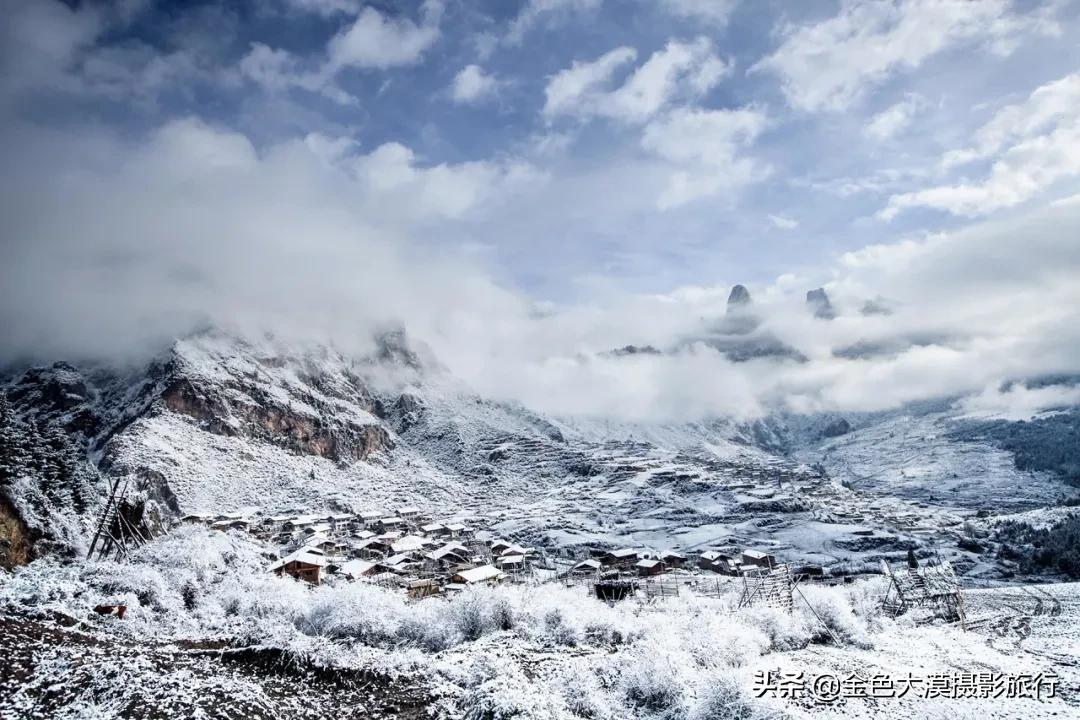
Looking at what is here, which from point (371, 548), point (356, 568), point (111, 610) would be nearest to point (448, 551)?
point (371, 548)

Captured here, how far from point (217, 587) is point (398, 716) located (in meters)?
19.1

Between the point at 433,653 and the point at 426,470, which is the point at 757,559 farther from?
the point at 426,470

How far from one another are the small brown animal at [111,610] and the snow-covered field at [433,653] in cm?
46

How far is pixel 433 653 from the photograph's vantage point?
21.2m

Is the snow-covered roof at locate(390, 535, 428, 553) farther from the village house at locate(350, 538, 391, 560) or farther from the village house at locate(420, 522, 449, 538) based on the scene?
the village house at locate(420, 522, 449, 538)

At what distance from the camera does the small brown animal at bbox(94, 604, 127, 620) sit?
2200 centimetres

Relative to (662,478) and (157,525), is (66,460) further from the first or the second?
(662,478)

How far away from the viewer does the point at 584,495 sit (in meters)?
123

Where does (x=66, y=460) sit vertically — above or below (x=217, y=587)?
above

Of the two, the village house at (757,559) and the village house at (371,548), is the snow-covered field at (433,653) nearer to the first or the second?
the village house at (371,548)

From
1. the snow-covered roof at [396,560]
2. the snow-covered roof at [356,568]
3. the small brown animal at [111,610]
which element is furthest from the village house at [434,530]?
the small brown animal at [111,610]

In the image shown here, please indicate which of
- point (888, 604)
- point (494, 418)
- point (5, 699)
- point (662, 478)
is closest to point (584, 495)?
point (662, 478)

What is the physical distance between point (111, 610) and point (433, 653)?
44.1 feet

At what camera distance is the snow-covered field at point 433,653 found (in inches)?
583
